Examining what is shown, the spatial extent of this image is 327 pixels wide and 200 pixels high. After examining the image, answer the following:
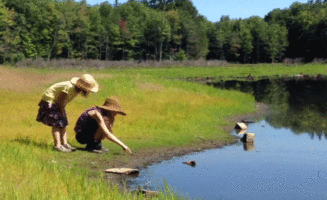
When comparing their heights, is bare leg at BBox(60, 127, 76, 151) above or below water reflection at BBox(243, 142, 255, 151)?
above

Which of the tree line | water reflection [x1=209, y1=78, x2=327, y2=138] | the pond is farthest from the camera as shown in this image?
the tree line

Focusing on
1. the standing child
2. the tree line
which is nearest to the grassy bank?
the standing child

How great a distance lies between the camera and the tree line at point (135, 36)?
76.1 metres

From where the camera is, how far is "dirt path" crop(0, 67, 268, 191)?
11.0 meters

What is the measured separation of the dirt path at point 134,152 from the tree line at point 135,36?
40728mm

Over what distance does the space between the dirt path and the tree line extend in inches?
1603

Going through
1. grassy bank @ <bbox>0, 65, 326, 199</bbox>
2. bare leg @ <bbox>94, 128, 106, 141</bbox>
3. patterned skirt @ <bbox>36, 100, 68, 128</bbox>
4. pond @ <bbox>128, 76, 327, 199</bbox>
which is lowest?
pond @ <bbox>128, 76, 327, 199</bbox>

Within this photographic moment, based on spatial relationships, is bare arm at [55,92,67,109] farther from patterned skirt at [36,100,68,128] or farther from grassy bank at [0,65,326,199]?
grassy bank at [0,65,326,199]

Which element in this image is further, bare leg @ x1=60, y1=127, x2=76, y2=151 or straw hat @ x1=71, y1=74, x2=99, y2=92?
bare leg @ x1=60, y1=127, x2=76, y2=151

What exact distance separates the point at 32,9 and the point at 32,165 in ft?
241

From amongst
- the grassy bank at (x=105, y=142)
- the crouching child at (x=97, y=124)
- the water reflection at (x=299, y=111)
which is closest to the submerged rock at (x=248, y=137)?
the grassy bank at (x=105, y=142)

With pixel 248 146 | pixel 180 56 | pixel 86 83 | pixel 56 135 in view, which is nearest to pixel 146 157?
pixel 56 135

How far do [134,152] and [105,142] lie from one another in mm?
1167

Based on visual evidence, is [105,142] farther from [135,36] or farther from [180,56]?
[135,36]
